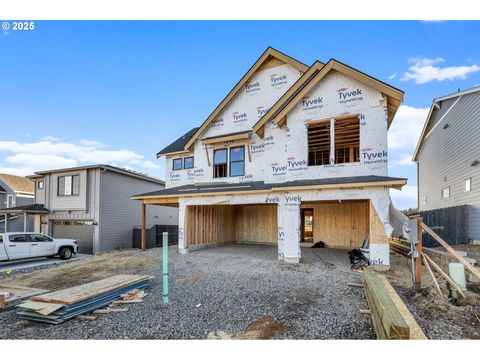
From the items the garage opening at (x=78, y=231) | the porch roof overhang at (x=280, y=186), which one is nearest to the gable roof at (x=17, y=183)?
the garage opening at (x=78, y=231)

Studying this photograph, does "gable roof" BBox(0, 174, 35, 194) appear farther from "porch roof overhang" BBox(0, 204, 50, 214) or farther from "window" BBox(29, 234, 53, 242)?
"window" BBox(29, 234, 53, 242)

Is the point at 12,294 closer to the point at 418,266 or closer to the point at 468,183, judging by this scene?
the point at 418,266

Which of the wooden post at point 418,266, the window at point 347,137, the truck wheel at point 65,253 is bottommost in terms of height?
the truck wheel at point 65,253

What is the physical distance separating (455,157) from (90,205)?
23.5 m

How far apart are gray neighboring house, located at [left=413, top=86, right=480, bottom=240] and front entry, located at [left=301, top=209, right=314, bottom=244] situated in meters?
7.80

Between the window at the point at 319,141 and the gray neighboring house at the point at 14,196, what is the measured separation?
2329cm

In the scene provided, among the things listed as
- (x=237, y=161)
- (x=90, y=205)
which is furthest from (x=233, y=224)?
(x=90, y=205)

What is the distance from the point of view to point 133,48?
422 inches

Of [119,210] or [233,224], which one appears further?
[119,210]

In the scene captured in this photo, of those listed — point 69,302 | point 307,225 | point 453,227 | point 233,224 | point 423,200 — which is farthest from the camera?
point 423,200

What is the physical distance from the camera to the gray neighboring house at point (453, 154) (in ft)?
41.8

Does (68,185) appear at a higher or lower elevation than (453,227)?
higher

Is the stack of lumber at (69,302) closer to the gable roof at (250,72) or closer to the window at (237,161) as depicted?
the window at (237,161)

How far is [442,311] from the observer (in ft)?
17.3
